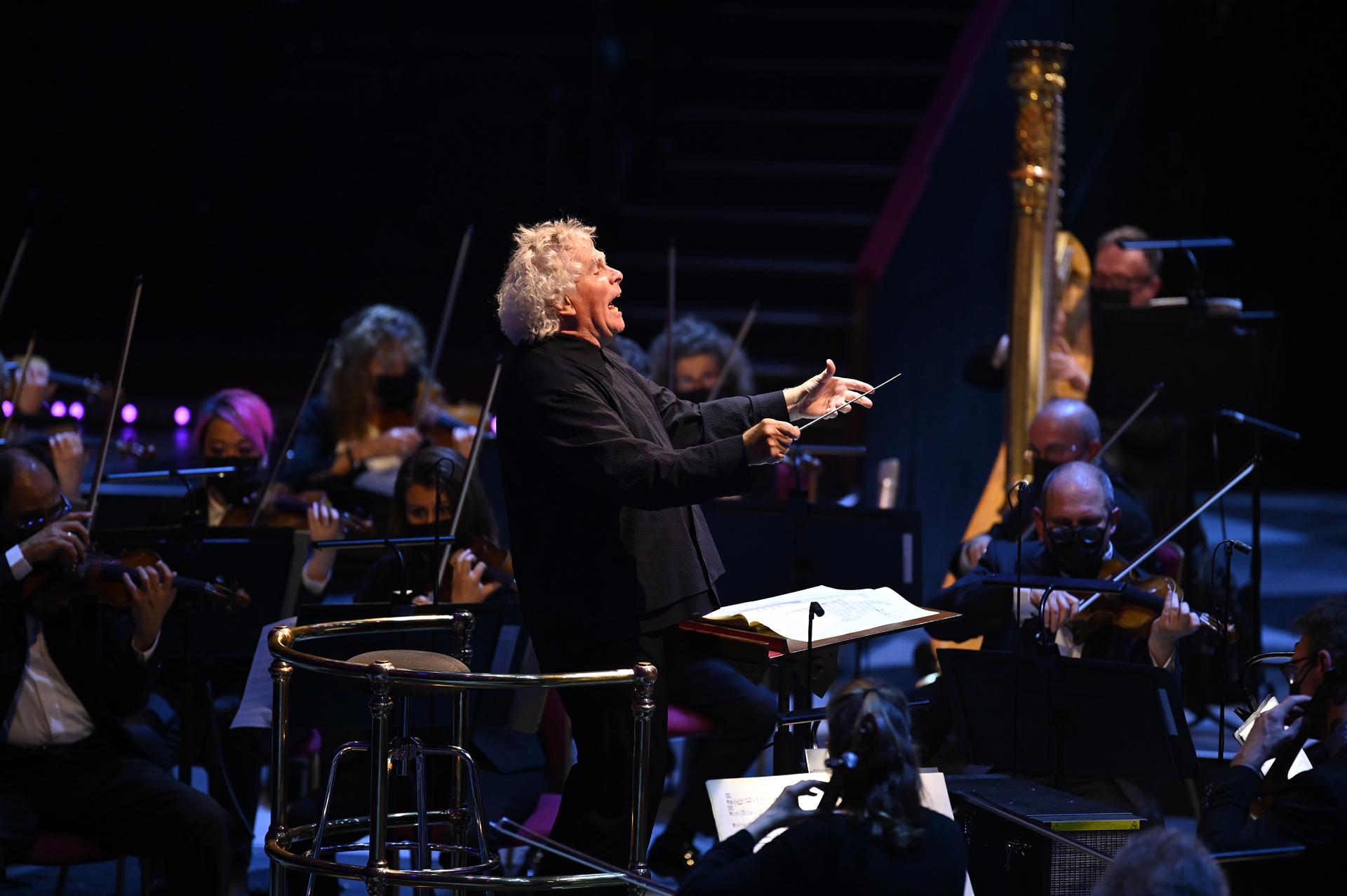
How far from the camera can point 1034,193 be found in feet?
15.3

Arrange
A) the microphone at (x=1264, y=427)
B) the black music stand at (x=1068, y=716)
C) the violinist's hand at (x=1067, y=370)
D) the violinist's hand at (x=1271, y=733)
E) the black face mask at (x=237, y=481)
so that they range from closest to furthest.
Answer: the violinist's hand at (x=1271, y=733)
the black music stand at (x=1068, y=716)
the microphone at (x=1264, y=427)
the black face mask at (x=237, y=481)
the violinist's hand at (x=1067, y=370)

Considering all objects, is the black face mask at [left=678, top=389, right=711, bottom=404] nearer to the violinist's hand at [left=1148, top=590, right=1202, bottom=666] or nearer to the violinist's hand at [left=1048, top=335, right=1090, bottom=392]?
the violinist's hand at [left=1048, top=335, right=1090, bottom=392]

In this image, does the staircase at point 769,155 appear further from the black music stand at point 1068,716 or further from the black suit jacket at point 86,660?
the black suit jacket at point 86,660

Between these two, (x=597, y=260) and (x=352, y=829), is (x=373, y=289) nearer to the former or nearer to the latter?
(x=597, y=260)

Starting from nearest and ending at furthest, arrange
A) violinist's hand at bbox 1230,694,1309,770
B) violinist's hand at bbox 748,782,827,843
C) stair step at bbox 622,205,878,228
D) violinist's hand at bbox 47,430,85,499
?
violinist's hand at bbox 748,782,827,843
violinist's hand at bbox 1230,694,1309,770
violinist's hand at bbox 47,430,85,499
stair step at bbox 622,205,878,228

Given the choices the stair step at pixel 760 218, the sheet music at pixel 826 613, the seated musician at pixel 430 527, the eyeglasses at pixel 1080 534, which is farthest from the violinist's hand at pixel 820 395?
the stair step at pixel 760 218

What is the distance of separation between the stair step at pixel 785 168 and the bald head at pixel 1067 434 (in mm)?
3681

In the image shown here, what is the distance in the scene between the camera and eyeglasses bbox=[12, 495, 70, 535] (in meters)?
→ 3.53

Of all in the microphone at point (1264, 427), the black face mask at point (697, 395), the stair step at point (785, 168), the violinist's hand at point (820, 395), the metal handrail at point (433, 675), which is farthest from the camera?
the stair step at point (785, 168)

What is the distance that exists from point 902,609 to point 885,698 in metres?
0.63

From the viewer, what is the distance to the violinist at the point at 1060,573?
A: 3.64 metres

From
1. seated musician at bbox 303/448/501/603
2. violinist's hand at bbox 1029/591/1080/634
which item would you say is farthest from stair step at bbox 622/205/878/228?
violinist's hand at bbox 1029/591/1080/634

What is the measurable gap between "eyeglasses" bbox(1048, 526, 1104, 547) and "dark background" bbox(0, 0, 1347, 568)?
2.18 meters

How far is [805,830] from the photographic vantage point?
2266 millimetres
